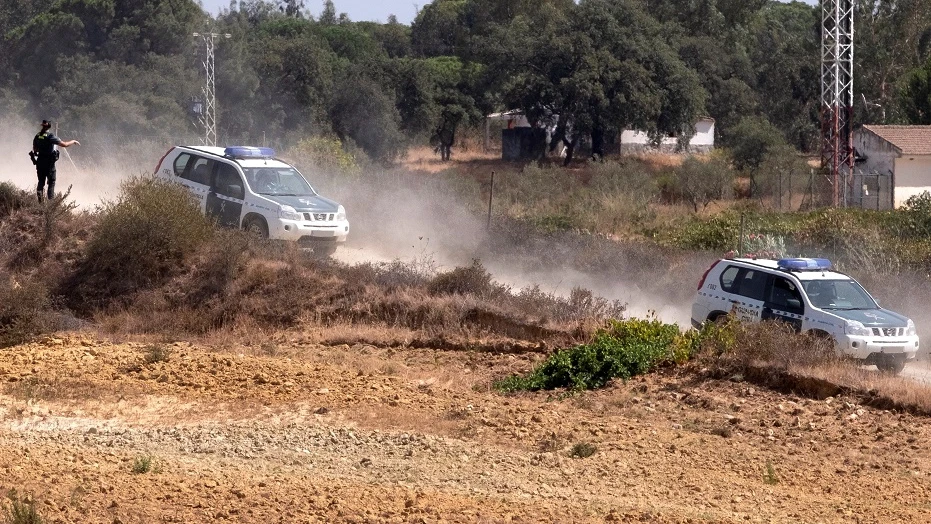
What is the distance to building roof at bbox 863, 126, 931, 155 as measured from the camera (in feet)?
138

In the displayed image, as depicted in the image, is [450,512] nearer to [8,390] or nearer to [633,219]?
[8,390]

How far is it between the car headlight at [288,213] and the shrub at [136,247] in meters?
1.47

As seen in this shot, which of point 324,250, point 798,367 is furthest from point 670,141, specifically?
point 798,367

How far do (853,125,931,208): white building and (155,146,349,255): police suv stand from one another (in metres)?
25.9

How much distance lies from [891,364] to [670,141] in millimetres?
48590

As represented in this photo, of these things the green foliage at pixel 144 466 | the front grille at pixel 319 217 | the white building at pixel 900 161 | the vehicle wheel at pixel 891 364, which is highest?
the white building at pixel 900 161

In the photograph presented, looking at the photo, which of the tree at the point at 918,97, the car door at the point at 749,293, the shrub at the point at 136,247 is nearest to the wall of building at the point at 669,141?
the tree at the point at 918,97

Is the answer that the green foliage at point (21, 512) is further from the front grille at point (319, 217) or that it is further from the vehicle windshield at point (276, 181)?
the vehicle windshield at point (276, 181)

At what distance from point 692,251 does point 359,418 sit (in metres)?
13.0

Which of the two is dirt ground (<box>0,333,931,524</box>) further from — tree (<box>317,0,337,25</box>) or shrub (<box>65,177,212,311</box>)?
tree (<box>317,0,337,25</box>)

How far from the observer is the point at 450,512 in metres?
8.91

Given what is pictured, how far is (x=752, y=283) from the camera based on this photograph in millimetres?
16641

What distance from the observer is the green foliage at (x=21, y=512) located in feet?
26.0

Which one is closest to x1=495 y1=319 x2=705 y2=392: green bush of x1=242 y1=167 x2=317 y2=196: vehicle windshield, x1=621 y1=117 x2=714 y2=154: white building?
x1=242 y1=167 x2=317 y2=196: vehicle windshield
